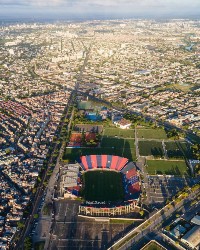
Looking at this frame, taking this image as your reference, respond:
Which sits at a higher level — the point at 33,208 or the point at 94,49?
the point at 94,49

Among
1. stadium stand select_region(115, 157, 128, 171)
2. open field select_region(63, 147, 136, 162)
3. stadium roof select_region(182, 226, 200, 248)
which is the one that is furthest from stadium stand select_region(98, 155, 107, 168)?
stadium roof select_region(182, 226, 200, 248)

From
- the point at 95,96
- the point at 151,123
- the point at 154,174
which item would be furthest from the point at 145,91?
the point at 154,174

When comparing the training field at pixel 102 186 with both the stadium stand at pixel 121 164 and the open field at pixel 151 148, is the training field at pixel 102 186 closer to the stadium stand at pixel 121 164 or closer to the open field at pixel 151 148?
the stadium stand at pixel 121 164

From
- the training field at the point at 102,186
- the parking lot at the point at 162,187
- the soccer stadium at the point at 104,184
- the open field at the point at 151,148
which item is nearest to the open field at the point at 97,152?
the open field at the point at 151,148

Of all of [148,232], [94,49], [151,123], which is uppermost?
[94,49]

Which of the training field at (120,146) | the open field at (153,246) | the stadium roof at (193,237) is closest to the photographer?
the open field at (153,246)

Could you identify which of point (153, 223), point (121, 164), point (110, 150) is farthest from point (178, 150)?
point (153, 223)

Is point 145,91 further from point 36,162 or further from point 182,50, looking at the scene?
point 182,50
